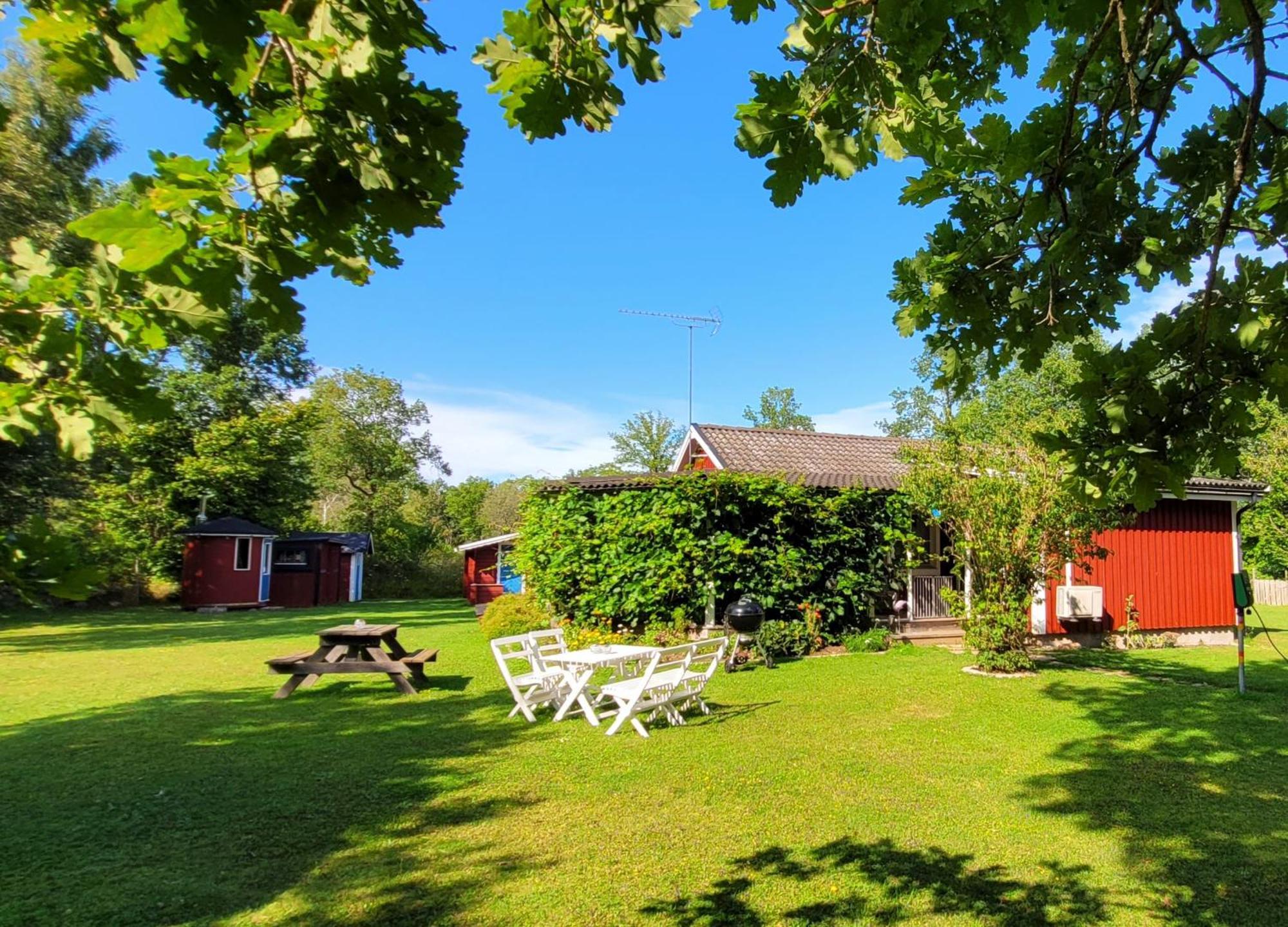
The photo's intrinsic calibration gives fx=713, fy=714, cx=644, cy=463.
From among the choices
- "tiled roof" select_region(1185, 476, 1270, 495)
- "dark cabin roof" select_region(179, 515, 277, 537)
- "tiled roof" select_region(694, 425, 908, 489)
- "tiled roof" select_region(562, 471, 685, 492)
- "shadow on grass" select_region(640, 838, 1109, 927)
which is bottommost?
"shadow on grass" select_region(640, 838, 1109, 927)

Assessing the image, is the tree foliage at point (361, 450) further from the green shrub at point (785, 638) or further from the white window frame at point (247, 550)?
the green shrub at point (785, 638)

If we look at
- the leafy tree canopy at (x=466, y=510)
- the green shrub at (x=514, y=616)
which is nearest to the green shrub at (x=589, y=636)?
the green shrub at (x=514, y=616)

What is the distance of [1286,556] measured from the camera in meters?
27.4

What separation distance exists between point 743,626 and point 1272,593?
87.6 ft

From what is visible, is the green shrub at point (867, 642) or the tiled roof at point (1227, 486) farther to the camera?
the tiled roof at point (1227, 486)

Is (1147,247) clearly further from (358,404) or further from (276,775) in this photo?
(358,404)

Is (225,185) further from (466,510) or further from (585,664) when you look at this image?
(466,510)

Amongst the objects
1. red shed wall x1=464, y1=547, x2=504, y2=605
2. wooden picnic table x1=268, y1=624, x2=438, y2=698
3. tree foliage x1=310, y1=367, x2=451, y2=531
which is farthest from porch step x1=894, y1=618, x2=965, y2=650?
tree foliage x1=310, y1=367, x2=451, y2=531

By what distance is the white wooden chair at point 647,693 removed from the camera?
6.75m

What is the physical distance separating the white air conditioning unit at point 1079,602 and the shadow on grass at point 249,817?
1037cm

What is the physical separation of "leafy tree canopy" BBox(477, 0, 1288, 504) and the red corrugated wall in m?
12.0

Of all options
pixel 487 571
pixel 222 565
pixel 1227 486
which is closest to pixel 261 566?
pixel 222 565

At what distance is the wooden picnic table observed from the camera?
28.6 feet

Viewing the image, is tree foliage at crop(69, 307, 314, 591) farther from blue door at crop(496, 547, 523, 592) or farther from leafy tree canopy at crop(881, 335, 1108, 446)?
leafy tree canopy at crop(881, 335, 1108, 446)
